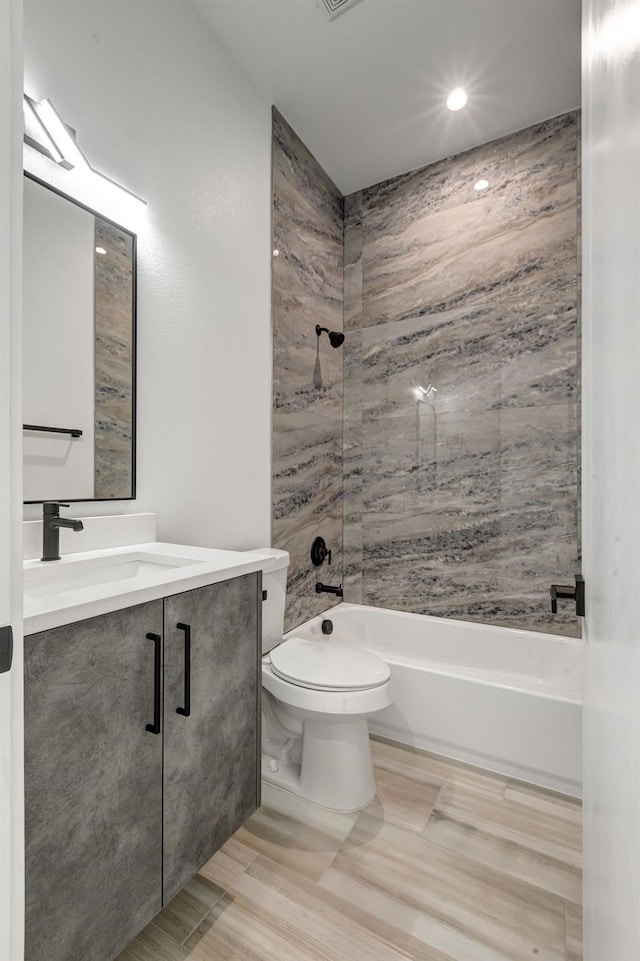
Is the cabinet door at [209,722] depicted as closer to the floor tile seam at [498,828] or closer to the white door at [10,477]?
the white door at [10,477]

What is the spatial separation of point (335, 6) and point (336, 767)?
2.81 m

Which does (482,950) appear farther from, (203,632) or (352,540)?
(352,540)

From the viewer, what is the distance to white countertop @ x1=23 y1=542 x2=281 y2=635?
0.84 meters

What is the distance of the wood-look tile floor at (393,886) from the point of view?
1.12 metres

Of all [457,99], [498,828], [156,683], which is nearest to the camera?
[156,683]

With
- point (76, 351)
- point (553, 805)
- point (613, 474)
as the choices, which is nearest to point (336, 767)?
point (553, 805)

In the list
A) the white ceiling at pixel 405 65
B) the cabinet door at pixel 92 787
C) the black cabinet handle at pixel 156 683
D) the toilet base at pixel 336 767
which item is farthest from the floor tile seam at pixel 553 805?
the white ceiling at pixel 405 65

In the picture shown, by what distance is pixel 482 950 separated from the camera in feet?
3.65

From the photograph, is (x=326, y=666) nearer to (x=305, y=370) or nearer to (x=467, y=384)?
(x=305, y=370)

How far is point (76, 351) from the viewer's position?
1376mm

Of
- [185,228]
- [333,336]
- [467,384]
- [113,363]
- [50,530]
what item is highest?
[185,228]

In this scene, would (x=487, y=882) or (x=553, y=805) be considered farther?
(x=553, y=805)

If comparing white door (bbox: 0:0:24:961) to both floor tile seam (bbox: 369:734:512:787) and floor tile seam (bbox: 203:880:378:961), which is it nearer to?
floor tile seam (bbox: 203:880:378:961)

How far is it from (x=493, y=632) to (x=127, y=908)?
1878 millimetres
